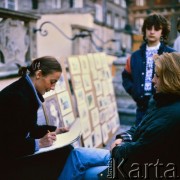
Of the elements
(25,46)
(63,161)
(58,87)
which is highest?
(25,46)

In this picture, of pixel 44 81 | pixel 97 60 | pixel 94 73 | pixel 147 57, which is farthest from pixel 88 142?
pixel 44 81

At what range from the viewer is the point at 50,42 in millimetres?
8844

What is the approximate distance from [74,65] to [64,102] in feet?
2.26

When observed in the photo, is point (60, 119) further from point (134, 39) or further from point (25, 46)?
point (134, 39)

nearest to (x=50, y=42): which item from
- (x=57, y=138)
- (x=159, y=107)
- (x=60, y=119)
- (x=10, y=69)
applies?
(x=10, y=69)

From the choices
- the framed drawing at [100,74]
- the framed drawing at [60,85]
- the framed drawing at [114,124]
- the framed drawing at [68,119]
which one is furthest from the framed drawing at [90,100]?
the framed drawing at [114,124]

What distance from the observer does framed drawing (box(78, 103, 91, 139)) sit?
4594 millimetres

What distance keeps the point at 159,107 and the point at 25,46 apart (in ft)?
10.6

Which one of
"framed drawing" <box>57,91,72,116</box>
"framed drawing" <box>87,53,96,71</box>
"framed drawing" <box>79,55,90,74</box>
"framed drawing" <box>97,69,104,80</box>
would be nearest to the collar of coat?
"framed drawing" <box>57,91,72,116</box>

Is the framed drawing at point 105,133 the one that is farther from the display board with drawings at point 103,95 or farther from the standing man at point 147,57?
the standing man at point 147,57

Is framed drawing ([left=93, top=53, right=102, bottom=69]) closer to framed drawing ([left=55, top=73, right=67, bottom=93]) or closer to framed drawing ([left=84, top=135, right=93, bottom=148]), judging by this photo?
framed drawing ([left=84, top=135, right=93, bottom=148])

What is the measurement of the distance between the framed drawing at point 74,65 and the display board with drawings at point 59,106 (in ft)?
1.06

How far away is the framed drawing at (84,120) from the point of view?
4.59 meters

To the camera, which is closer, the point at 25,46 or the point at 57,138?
the point at 57,138
